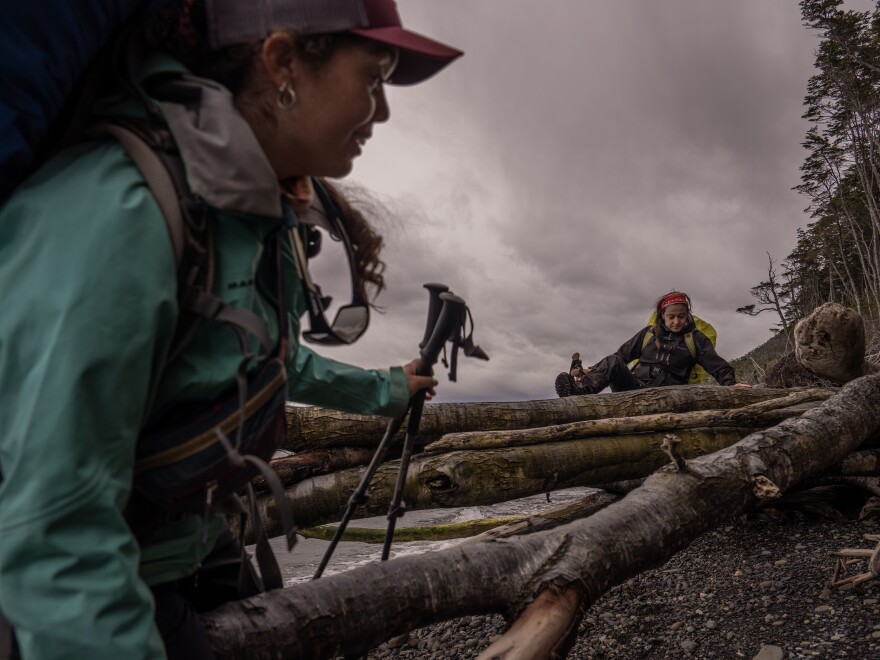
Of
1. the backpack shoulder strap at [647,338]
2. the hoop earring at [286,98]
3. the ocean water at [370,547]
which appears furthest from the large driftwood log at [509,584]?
the backpack shoulder strap at [647,338]

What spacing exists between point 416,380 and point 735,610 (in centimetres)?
367

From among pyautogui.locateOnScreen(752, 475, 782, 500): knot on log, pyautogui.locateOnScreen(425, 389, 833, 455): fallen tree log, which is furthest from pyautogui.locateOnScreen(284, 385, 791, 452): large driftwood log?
pyautogui.locateOnScreen(752, 475, 782, 500): knot on log

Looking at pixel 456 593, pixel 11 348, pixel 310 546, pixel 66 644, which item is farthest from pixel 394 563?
pixel 310 546

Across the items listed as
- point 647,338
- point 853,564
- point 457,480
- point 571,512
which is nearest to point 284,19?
point 457,480

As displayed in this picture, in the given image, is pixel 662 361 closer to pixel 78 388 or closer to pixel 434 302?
pixel 434 302

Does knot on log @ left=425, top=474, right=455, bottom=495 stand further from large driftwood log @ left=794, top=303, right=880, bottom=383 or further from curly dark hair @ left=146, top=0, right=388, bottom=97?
large driftwood log @ left=794, top=303, right=880, bottom=383

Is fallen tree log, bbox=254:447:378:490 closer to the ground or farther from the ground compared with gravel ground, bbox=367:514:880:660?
farther from the ground

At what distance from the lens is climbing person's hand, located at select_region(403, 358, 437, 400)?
229 centimetres

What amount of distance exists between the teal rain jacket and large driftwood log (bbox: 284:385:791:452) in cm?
407

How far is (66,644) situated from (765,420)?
7.07 metres

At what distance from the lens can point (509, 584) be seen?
2.48 m

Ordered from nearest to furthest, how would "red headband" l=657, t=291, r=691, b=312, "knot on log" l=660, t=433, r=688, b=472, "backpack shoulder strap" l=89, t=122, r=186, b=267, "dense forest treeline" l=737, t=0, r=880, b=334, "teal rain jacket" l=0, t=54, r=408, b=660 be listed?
"teal rain jacket" l=0, t=54, r=408, b=660 → "backpack shoulder strap" l=89, t=122, r=186, b=267 → "knot on log" l=660, t=433, r=688, b=472 → "red headband" l=657, t=291, r=691, b=312 → "dense forest treeline" l=737, t=0, r=880, b=334

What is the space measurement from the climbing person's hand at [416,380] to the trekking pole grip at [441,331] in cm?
3

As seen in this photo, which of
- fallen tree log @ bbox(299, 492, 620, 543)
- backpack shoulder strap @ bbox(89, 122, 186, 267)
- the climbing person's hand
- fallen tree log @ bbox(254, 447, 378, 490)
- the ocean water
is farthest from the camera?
the ocean water
